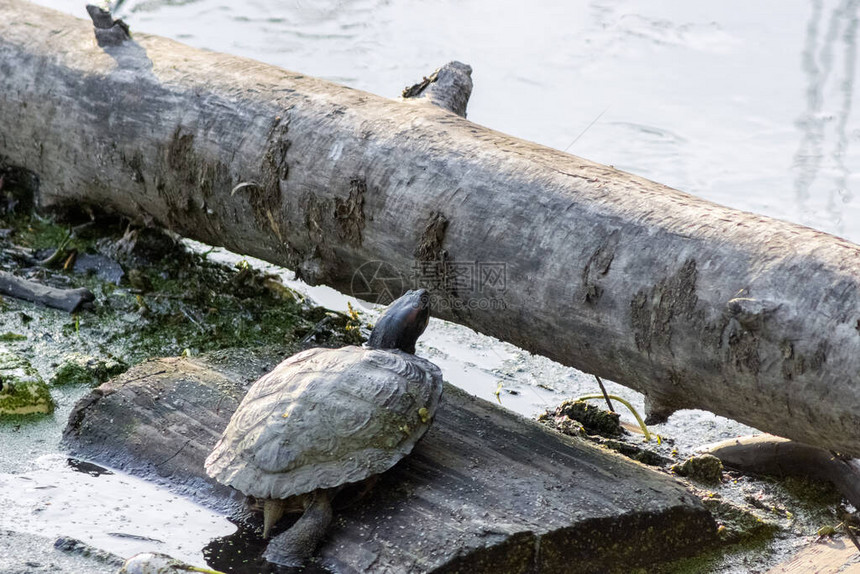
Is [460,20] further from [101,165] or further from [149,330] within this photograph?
[149,330]

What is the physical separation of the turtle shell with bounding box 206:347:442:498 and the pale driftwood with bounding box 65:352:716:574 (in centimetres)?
17

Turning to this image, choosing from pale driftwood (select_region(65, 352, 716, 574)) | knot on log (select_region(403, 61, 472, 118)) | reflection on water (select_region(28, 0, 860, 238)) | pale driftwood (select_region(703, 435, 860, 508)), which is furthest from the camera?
reflection on water (select_region(28, 0, 860, 238))

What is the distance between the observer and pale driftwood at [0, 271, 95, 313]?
4266mm

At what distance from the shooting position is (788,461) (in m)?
3.40

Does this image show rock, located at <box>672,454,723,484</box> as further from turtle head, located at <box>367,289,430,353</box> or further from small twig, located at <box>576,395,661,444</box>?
turtle head, located at <box>367,289,430,353</box>

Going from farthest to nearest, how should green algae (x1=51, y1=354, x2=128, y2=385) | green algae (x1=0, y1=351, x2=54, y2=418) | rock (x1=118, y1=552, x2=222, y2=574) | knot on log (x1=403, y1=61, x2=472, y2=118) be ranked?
knot on log (x1=403, y1=61, x2=472, y2=118)
green algae (x1=51, y1=354, x2=128, y2=385)
green algae (x1=0, y1=351, x2=54, y2=418)
rock (x1=118, y1=552, x2=222, y2=574)

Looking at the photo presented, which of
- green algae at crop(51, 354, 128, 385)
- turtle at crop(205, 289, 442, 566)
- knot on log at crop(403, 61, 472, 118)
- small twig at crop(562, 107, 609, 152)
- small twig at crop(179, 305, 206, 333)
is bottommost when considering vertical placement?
green algae at crop(51, 354, 128, 385)

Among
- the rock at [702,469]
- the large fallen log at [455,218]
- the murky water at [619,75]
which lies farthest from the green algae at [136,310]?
the rock at [702,469]

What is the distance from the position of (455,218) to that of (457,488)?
39.7 inches

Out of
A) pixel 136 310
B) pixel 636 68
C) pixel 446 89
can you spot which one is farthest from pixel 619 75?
pixel 136 310

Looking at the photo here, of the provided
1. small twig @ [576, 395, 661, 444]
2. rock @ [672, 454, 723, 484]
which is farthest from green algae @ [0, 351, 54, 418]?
rock @ [672, 454, 723, 484]

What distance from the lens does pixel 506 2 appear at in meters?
7.98

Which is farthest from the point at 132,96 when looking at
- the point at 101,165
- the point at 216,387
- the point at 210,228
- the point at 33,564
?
the point at 33,564

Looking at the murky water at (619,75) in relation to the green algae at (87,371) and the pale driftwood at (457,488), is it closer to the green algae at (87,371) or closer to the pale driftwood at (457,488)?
the pale driftwood at (457,488)
